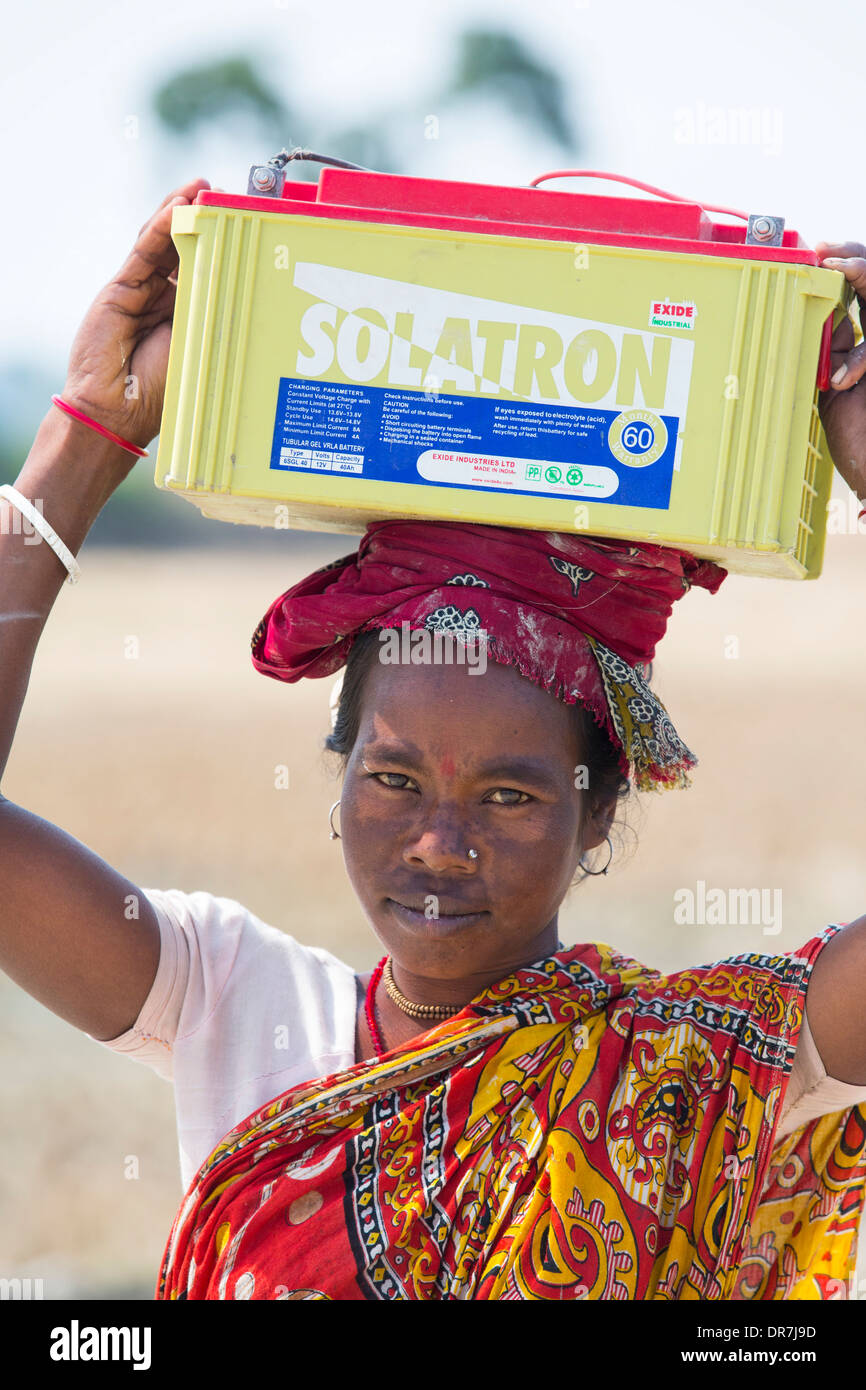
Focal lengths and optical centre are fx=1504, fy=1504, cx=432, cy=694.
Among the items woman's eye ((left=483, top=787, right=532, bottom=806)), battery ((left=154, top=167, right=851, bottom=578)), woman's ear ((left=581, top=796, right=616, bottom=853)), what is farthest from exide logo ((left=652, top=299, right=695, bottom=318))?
woman's ear ((left=581, top=796, right=616, bottom=853))

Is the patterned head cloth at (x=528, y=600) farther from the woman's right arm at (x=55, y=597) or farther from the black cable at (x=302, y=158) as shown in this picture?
the black cable at (x=302, y=158)

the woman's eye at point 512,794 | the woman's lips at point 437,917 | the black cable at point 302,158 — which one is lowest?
Result: the woman's lips at point 437,917

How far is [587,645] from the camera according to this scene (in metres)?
2.27

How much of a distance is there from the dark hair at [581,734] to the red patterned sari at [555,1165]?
11.5 inches

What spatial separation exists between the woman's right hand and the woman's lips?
2.81ft

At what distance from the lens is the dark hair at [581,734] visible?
233cm

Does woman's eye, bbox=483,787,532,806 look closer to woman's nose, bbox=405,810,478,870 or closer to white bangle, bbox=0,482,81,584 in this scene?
woman's nose, bbox=405,810,478,870

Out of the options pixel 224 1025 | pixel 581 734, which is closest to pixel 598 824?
pixel 581 734

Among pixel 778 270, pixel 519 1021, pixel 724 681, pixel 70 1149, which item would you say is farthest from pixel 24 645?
pixel 724 681

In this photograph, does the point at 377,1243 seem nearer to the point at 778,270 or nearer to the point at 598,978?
the point at 598,978

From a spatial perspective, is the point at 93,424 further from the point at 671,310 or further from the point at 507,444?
the point at 671,310

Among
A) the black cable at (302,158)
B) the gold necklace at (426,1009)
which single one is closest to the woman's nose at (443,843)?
the gold necklace at (426,1009)

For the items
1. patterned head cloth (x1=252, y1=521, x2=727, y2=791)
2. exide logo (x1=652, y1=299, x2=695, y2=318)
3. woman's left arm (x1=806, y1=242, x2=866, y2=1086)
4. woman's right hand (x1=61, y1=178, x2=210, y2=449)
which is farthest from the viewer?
woman's right hand (x1=61, y1=178, x2=210, y2=449)

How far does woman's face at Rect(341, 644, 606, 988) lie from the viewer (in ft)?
7.04
